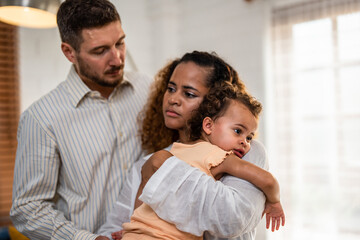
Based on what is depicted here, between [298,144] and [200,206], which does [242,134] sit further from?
[298,144]

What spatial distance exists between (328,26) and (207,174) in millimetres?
2936

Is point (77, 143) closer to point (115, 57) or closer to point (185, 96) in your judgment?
point (115, 57)

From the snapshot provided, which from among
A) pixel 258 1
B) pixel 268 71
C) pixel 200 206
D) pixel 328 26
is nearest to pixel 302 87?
pixel 268 71

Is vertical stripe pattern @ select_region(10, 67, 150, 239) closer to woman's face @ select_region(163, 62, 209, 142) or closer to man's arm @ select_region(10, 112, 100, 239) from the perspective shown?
man's arm @ select_region(10, 112, 100, 239)

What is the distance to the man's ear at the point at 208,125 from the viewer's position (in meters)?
1.34

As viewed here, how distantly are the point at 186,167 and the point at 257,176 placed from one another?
221 millimetres

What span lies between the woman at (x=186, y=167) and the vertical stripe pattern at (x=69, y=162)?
4.5 inches

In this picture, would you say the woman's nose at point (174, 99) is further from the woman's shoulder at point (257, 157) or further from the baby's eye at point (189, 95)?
the woman's shoulder at point (257, 157)

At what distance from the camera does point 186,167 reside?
1.12 metres

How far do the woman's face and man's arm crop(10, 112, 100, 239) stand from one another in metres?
0.56

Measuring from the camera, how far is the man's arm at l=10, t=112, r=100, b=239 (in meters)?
1.54

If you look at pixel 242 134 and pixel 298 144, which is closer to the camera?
pixel 242 134

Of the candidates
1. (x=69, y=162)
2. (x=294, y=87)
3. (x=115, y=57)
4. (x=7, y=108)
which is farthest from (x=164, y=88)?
(x=294, y=87)

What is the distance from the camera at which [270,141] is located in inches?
150
